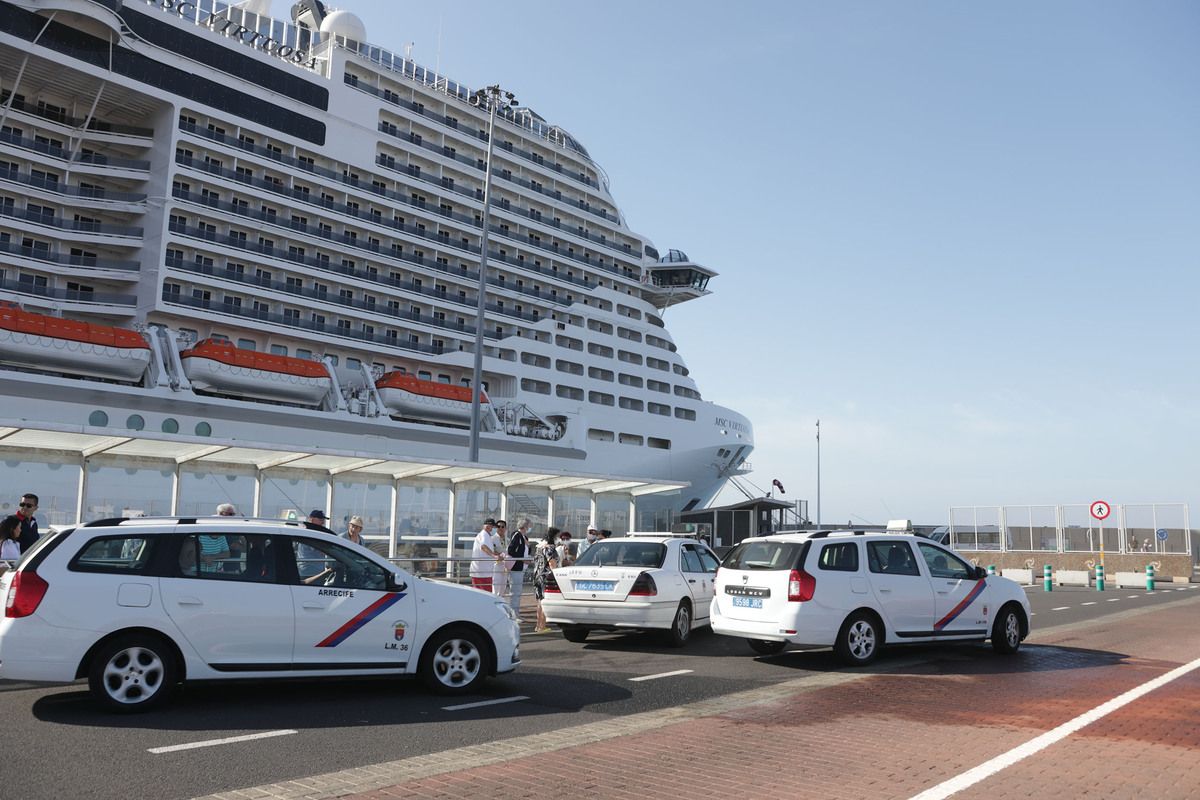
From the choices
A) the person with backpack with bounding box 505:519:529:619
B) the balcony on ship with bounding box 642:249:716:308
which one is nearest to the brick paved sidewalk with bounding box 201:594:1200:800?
the person with backpack with bounding box 505:519:529:619

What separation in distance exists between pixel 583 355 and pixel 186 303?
19970 mm

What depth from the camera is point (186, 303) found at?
37.5 metres

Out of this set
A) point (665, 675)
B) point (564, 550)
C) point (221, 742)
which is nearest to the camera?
point (221, 742)

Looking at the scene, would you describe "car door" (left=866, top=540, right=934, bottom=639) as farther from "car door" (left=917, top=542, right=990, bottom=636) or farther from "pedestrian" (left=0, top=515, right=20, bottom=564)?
"pedestrian" (left=0, top=515, right=20, bottom=564)

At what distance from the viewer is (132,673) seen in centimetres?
720

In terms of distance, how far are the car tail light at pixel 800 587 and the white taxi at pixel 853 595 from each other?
11mm

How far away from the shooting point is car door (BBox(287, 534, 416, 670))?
780 centimetres

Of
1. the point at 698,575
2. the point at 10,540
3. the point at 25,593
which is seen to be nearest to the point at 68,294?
the point at 10,540

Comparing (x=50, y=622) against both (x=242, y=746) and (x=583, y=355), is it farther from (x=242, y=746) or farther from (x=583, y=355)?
(x=583, y=355)

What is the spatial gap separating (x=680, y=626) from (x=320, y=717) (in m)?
6.18

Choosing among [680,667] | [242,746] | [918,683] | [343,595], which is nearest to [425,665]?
[343,595]

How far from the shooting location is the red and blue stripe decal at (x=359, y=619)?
786 cm

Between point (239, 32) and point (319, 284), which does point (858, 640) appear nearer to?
point (319, 284)

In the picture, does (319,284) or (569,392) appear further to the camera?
(569,392)
